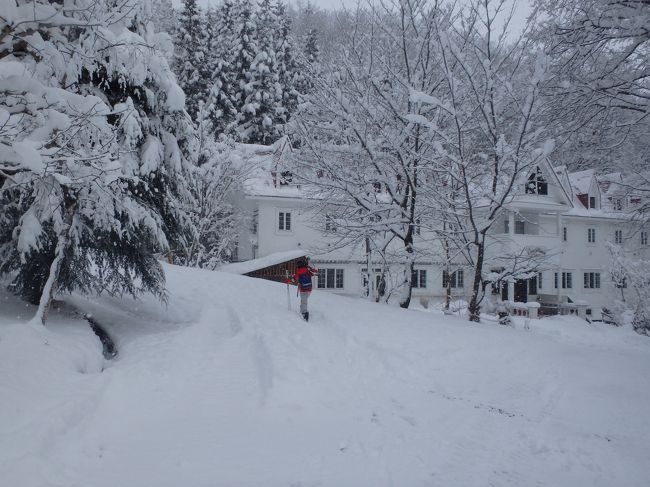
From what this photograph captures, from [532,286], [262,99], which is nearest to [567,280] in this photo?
[532,286]

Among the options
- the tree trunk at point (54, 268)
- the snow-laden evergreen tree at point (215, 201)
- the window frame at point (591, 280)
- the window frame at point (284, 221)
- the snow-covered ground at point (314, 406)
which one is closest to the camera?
the snow-covered ground at point (314, 406)

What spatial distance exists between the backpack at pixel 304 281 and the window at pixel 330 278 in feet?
52.7

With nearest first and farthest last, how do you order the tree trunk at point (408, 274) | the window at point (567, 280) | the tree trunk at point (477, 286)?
1. the tree trunk at point (477, 286)
2. the tree trunk at point (408, 274)
3. the window at point (567, 280)

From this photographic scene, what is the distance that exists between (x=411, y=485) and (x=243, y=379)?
3737 millimetres

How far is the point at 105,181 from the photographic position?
20.6 feet

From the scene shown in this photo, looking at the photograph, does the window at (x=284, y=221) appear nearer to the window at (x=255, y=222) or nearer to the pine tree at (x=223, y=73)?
the window at (x=255, y=222)

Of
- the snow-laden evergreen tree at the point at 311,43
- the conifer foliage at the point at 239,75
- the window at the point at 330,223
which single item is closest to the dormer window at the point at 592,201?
the conifer foliage at the point at 239,75

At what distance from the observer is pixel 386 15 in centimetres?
1364

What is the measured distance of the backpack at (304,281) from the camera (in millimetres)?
11523

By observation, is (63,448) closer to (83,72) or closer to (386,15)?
(83,72)

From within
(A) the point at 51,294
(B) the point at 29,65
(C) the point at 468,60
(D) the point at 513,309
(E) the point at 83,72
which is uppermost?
(C) the point at 468,60

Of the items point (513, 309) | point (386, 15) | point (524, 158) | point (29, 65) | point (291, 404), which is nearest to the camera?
point (29, 65)

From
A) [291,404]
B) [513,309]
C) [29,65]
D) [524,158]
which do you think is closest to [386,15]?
[524,158]

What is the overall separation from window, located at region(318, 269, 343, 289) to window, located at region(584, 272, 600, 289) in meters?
16.7
